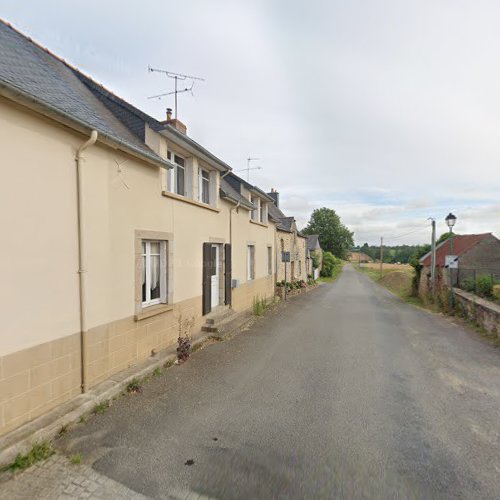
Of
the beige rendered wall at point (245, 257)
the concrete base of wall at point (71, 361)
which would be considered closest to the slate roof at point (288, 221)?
the beige rendered wall at point (245, 257)

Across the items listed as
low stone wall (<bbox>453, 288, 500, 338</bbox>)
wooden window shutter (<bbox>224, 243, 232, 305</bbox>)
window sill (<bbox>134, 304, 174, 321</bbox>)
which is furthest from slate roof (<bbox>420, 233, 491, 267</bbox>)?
window sill (<bbox>134, 304, 174, 321</bbox>)

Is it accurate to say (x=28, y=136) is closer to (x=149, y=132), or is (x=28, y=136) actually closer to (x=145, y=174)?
(x=145, y=174)

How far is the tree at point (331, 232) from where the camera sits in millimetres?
59500

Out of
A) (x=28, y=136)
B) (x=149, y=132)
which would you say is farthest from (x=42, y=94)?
(x=149, y=132)

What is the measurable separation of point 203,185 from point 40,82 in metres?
4.59

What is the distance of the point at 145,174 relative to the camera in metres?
5.64

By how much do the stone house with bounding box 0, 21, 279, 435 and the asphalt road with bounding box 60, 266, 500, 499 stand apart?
2.94ft

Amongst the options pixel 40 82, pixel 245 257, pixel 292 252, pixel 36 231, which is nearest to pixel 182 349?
pixel 36 231

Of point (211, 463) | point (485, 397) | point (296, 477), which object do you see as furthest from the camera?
point (485, 397)

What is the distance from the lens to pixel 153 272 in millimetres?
6223

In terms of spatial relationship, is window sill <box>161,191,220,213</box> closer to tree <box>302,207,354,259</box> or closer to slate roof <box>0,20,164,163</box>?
slate roof <box>0,20,164,163</box>

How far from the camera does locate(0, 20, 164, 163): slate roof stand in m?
3.60

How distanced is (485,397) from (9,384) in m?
7.11

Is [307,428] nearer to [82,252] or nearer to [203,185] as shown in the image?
[82,252]
